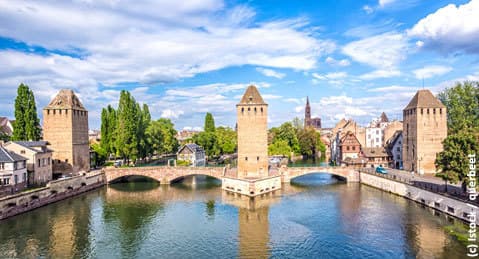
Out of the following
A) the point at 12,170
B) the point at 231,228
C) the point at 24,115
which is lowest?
the point at 231,228

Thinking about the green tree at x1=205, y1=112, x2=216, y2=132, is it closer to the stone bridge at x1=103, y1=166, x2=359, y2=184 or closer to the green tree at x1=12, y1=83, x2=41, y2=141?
the stone bridge at x1=103, y1=166, x2=359, y2=184

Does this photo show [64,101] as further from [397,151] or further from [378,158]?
[397,151]

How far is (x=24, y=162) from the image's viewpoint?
35.4m

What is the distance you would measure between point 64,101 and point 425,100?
47621mm

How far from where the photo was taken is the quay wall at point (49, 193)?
97.0 feet

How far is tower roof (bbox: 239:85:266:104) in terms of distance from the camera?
41.5 m

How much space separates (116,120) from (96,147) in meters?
7.09

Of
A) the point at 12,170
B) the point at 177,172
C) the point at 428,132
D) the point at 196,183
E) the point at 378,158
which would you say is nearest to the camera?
the point at 12,170

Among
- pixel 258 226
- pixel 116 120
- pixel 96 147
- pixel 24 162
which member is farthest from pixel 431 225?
pixel 96 147

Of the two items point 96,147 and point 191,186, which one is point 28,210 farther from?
point 96,147

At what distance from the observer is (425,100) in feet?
145

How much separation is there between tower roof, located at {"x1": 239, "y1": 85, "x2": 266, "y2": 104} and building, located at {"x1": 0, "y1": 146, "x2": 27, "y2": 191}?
24462 mm

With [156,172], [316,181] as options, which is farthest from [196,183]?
[316,181]

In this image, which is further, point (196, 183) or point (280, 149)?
point (280, 149)
